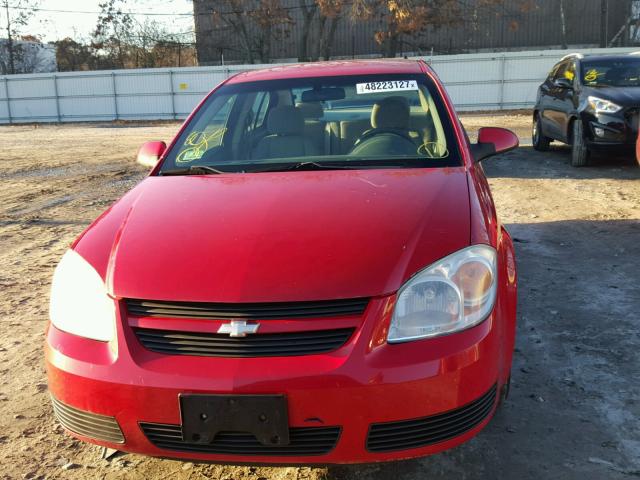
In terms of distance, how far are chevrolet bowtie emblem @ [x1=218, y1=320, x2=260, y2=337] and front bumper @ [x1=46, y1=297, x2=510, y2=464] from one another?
9 cm

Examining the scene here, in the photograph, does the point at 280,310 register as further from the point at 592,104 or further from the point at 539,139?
the point at 539,139

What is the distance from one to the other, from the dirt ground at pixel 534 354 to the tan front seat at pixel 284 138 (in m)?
1.61

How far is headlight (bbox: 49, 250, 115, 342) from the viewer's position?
2119 mm

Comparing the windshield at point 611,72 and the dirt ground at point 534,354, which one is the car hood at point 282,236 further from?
the windshield at point 611,72

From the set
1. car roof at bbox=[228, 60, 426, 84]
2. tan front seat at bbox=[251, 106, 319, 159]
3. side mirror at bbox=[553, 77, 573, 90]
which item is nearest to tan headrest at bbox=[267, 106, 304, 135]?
tan front seat at bbox=[251, 106, 319, 159]

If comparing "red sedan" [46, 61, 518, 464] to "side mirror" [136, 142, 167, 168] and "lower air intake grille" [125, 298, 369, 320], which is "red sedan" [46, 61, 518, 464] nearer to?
"lower air intake grille" [125, 298, 369, 320]

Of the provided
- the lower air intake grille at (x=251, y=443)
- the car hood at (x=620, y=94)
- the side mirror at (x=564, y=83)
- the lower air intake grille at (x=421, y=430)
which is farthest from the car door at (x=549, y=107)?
the lower air intake grille at (x=251, y=443)

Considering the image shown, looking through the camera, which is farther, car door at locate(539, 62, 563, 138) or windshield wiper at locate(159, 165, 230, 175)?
car door at locate(539, 62, 563, 138)

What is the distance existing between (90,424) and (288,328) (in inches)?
30.8

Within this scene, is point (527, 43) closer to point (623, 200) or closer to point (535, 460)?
point (623, 200)

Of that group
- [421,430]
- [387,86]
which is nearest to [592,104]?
[387,86]

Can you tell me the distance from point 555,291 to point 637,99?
5.28 metres

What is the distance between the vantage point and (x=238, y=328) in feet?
6.52

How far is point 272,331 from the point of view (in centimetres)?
197
